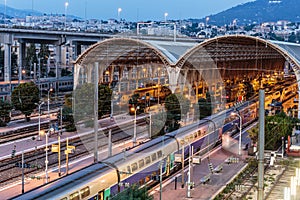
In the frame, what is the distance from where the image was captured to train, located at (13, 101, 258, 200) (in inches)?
457

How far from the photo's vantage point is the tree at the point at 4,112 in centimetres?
A: 2577

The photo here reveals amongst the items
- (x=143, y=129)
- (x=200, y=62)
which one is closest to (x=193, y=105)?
(x=143, y=129)

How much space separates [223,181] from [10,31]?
30987mm

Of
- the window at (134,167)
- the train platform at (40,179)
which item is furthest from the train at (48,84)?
the window at (134,167)

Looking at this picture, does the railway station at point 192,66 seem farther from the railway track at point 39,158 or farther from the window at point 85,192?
the window at point 85,192

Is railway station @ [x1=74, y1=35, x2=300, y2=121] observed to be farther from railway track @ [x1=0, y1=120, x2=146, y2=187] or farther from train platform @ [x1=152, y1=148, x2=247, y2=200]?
train platform @ [x1=152, y1=148, x2=247, y2=200]

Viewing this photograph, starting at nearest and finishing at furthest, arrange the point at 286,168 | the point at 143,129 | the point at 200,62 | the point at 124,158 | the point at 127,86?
the point at 124,158 → the point at 286,168 → the point at 143,129 → the point at 200,62 → the point at 127,86

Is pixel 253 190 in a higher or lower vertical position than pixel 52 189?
lower

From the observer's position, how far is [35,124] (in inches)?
1078

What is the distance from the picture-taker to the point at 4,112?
85.0ft

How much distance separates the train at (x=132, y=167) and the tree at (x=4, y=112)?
33.7ft

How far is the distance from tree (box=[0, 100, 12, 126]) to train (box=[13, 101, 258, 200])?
10.3 metres

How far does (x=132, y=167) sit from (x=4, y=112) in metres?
13.5

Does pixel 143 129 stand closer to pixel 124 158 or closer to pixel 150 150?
pixel 150 150
